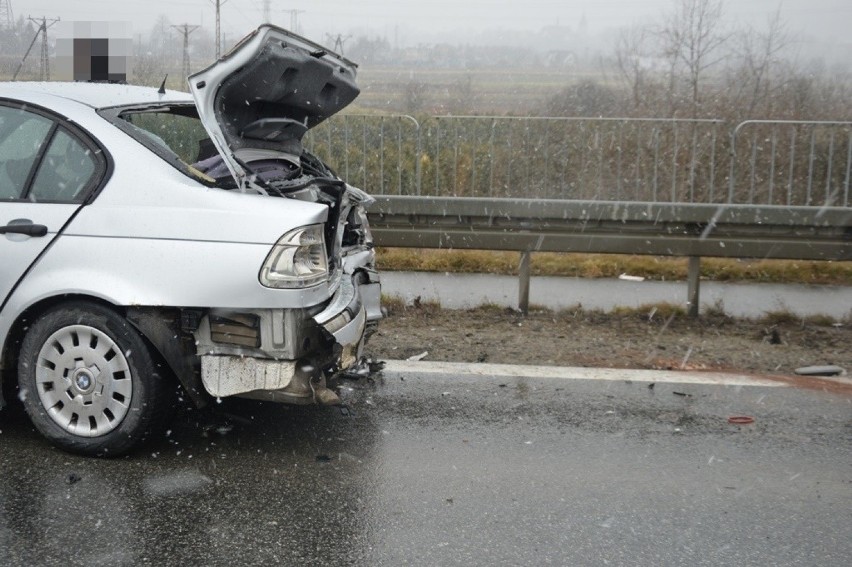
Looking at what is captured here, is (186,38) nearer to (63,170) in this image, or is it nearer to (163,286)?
(63,170)

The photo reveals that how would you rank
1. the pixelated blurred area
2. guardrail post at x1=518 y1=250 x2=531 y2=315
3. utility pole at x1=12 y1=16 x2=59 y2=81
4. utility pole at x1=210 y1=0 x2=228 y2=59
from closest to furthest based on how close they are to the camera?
the pixelated blurred area
utility pole at x1=12 y1=16 x2=59 y2=81
guardrail post at x1=518 y1=250 x2=531 y2=315
utility pole at x1=210 y1=0 x2=228 y2=59

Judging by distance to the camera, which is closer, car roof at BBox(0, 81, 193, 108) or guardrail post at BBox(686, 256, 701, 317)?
car roof at BBox(0, 81, 193, 108)

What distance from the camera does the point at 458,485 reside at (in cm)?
442

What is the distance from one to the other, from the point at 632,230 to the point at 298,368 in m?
4.03

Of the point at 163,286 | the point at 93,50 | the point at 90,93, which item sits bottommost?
the point at 163,286

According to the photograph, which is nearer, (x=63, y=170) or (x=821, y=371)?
(x=63, y=170)

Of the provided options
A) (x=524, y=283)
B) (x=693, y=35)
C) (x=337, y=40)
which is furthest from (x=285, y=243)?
(x=693, y=35)

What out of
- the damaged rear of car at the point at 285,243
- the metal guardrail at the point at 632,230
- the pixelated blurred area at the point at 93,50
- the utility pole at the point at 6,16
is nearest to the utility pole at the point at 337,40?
the utility pole at the point at 6,16

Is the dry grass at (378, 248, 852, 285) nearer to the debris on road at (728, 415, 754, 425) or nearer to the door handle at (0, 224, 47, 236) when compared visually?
the debris on road at (728, 415, 754, 425)

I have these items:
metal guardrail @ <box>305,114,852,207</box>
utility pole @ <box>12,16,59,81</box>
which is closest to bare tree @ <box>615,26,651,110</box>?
metal guardrail @ <box>305,114,852,207</box>

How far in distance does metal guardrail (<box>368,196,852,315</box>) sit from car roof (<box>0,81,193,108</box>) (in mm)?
2808

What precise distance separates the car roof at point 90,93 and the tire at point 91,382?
1090mm

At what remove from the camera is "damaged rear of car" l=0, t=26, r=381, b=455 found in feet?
14.6

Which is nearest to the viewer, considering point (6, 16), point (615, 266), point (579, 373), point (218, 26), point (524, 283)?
point (579, 373)
